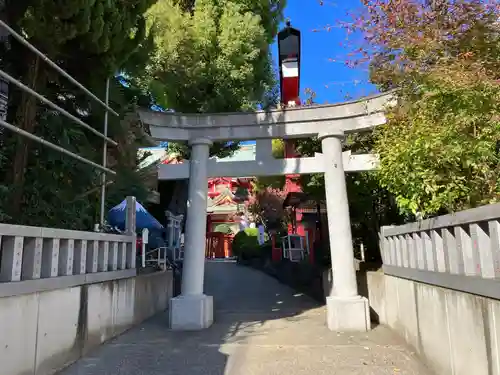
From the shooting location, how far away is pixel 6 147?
631cm

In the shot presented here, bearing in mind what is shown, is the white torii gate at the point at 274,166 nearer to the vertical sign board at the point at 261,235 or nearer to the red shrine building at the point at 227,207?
the vertical sign board at the point at 261,235

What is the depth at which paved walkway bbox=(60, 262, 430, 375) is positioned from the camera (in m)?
4.66

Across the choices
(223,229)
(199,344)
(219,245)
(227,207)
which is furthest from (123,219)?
(227,207)

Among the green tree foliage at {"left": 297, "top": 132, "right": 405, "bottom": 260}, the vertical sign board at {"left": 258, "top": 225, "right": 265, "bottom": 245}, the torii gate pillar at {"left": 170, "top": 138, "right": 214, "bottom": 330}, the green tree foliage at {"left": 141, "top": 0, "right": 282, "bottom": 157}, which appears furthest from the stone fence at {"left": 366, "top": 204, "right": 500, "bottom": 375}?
the vertical sign board at {"left": 258, "top": 225, "right": 265, "bottom": 245}

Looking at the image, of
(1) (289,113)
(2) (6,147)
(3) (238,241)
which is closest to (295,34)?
(1) (289,113)

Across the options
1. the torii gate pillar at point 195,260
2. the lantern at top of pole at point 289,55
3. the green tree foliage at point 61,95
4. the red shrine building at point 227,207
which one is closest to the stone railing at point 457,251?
the torii gate pillar at point 195,260

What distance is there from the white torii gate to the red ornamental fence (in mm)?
20989

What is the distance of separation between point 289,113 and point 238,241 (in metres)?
17.2

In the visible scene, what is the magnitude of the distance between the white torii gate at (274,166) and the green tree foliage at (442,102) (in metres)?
1.82

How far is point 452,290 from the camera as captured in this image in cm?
383

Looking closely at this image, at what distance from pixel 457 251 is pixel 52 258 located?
3.90m

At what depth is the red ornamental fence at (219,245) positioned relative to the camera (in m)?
28.5

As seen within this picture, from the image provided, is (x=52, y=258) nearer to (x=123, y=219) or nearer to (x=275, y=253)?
(x=123, y=219)

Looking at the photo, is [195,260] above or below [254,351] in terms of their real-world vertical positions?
above
